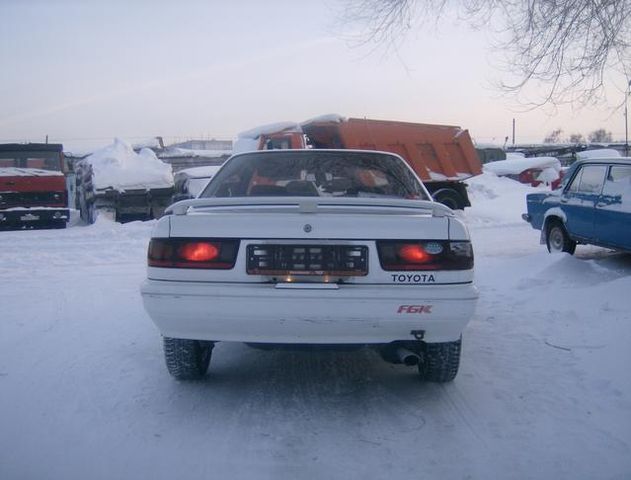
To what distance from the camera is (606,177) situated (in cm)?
823

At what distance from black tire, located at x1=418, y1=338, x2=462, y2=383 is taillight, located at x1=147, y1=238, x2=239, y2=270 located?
4.51ft

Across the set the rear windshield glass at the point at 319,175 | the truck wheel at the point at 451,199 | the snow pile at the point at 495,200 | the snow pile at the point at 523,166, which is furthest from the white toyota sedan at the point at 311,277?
the snow pile at the point at 523,166

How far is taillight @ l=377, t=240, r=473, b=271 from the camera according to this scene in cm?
338

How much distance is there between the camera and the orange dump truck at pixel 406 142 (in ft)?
50.3


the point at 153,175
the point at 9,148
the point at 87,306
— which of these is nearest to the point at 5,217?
the point at 9,148

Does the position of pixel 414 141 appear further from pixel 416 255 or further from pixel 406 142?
pixel 416 255

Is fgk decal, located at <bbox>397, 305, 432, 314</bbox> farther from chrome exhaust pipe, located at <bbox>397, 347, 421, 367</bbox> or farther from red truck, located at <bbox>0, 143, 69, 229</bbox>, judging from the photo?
red truck, located at <bbox>0, 143, 69, 229</bbox>

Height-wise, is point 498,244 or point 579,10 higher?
point 579,10

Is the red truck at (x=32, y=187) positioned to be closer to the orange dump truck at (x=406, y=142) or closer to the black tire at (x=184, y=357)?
the orange dump truck at (x=406, y=142)

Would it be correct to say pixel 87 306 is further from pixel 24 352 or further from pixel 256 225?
pixel 256 225

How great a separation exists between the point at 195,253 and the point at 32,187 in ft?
42.8

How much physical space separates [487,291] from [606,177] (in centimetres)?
268

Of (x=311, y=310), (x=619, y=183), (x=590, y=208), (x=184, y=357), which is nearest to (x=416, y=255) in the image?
(x=311, y=310)

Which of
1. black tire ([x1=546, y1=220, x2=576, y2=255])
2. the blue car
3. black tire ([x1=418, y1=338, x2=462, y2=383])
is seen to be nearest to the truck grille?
black tire ([x1=418, y1=338, x2=462, y2=383])
